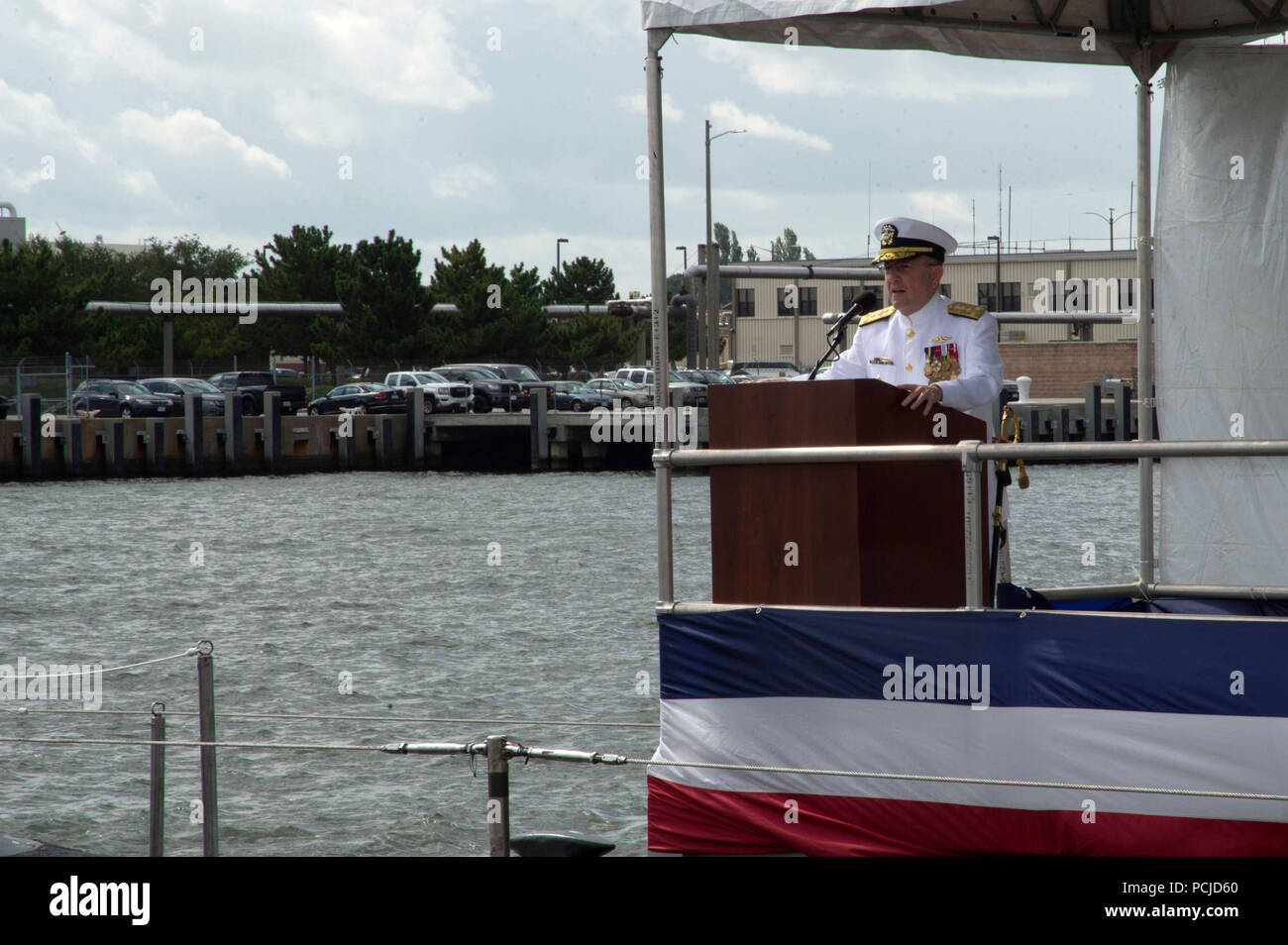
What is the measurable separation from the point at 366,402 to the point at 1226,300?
5124cm

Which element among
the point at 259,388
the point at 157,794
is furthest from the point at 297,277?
the point at 157,794

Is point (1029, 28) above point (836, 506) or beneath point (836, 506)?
above

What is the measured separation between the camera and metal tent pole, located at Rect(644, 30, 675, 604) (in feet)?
17.9

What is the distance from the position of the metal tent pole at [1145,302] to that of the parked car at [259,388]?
52.4 m

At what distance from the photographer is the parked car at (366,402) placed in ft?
184

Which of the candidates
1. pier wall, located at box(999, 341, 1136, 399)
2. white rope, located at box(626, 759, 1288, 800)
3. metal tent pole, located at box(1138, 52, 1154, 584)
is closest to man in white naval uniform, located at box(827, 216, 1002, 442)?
white rope, located at box(626, 759, 1288, 800)

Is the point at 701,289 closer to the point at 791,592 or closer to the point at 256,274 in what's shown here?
the point at 256,274

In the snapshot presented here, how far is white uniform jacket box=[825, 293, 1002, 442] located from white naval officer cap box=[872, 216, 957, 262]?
0.65ft

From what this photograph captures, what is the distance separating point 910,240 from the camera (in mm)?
5809

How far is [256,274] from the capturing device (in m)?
92.1

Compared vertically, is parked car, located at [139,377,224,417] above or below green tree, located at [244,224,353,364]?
below

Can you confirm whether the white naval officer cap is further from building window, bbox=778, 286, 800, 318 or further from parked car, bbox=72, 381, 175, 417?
building window, bbox=778, 286, 800, 318

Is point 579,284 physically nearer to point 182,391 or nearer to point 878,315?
point 182,391

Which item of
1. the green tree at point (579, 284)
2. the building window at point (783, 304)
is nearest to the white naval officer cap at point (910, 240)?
the building window at point (783, 304)
